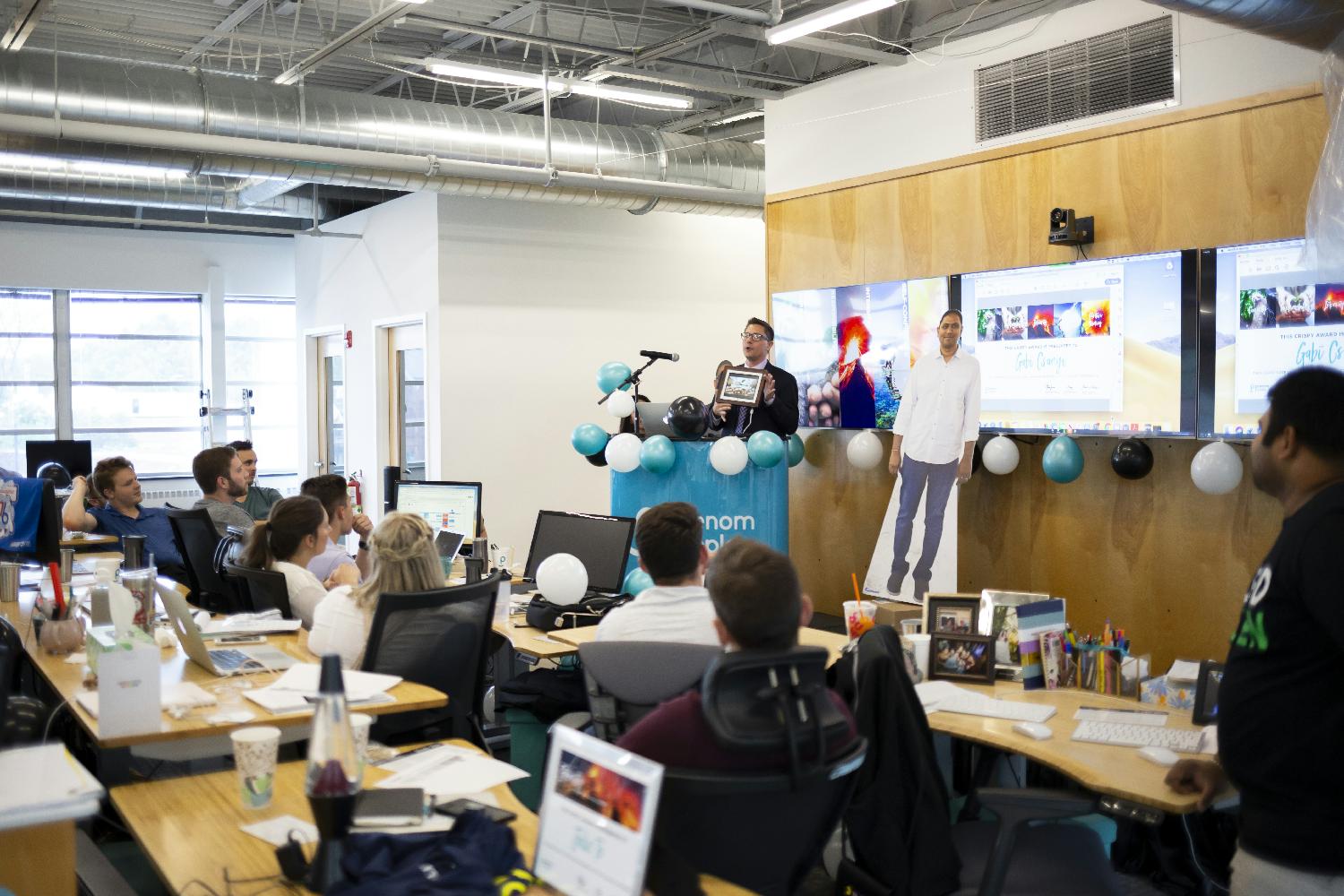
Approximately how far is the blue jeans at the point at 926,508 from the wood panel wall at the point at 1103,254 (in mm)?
225

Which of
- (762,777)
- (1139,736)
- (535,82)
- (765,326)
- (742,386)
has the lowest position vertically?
(1139,736)

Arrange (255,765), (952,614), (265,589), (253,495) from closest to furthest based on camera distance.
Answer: (255,765)
(952,614)
(265,589)
(253,495)

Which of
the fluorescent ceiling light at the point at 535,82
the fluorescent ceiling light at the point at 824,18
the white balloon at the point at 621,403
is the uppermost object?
the fluorescent ceiling light at the point at 535,82

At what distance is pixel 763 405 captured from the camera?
699 cm

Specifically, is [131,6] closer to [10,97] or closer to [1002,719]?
[10,97]

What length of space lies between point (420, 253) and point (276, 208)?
7.51 ft

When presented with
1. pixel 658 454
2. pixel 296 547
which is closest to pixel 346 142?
pixel 658 454

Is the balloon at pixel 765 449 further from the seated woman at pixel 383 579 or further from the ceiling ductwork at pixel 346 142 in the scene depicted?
the seated woman at pixel 383 579

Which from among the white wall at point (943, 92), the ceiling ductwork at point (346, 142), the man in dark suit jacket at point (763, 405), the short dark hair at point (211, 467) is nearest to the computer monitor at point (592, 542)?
the short dark hair at point (211, 467)

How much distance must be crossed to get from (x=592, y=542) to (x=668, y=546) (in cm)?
189

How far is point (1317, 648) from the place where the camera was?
2.14 meters

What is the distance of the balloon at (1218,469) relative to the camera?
523 centimetres

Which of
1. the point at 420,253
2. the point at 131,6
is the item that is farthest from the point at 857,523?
the point at 131,6

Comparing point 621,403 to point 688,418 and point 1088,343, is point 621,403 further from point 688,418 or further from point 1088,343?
point 1088,343
